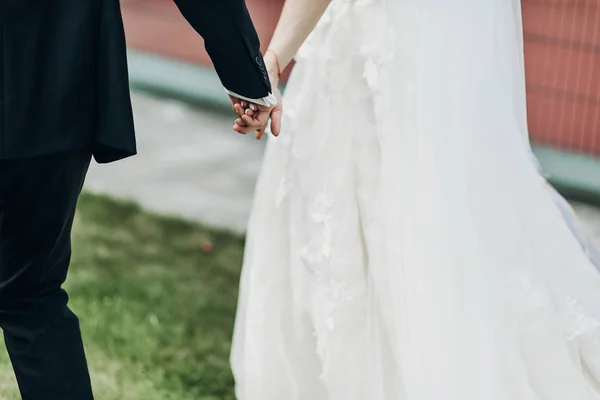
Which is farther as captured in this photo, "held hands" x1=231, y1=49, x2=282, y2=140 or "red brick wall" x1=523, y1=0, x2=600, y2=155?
"red brick wall" x1=523, y1=0, x2=600, y2=155

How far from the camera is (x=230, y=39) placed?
139 cm

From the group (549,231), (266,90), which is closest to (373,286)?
(549,231)

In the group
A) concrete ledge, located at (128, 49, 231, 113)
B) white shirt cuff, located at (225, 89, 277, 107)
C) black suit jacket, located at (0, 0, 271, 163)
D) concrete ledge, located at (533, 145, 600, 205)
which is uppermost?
black suit jacket, located at (0, 0, 271, 163)

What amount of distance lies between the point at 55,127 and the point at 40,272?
0.24m

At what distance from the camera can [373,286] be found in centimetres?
183

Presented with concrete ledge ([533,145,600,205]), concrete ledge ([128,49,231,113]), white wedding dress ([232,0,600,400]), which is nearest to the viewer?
white wedding dress ([232,0,600,400])

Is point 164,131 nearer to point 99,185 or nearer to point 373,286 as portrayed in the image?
point 99,185

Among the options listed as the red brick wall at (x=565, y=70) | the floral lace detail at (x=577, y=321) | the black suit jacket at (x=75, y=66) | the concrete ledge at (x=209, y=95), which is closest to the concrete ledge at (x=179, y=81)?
the concrete ledge at (x=209, y=95)

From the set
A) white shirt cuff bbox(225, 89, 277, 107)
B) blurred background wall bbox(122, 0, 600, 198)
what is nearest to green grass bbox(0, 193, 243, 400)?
white shirt cuff bbox(225, 89, 277, 107)

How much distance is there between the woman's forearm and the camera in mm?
1825

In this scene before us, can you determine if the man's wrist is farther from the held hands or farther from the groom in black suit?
the groom in black suit

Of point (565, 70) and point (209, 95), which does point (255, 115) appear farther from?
point (209, 95)

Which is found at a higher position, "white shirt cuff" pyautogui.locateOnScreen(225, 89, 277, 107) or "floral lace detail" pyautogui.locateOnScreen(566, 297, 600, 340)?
"white shirt cuff" pyautogui.locateOnScreen(225, 89, 277, 107)

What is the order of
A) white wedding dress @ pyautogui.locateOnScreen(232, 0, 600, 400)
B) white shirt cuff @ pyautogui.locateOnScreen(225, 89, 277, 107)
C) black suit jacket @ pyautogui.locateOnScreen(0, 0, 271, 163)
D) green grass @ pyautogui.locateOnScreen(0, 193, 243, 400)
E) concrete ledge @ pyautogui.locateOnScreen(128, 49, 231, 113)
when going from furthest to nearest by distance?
concrete ledge @ pyautogui.locateOnScreen(128, 49, 231, 113), green grass @ pyautogui.locateOnScreen(0, 193, 243, 400), white wedding dress @ pyautogui.locateOnScreen(232, 0, 600, 400), white shirt cuff @ pyautogui.locateOnScreen(225, 89, 277, 107), black suit jacket @ pyautogui.locateOnScreen(0, 0, 271, 163)
